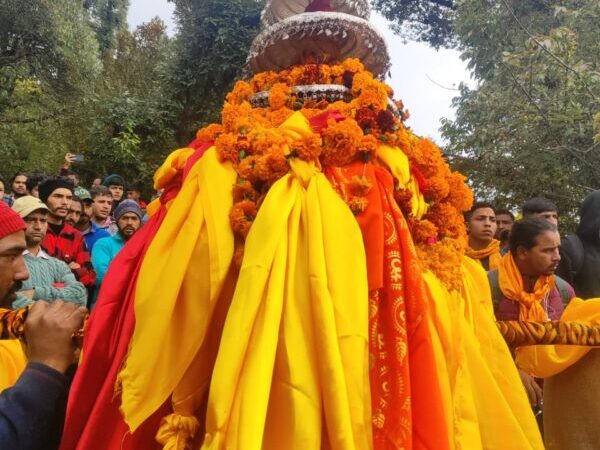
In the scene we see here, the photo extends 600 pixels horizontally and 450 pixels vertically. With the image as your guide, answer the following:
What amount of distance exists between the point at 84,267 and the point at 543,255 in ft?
12.5

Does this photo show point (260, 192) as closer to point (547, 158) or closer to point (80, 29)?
point (547, 158)

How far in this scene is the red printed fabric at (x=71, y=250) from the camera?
16.1 feet

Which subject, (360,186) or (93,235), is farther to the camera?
(93,235)

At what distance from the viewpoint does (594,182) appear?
27.8 ft

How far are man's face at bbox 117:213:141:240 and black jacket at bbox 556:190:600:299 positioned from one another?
366 centimetres

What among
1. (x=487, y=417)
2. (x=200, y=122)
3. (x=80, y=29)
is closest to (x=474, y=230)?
(x=487, y=417)

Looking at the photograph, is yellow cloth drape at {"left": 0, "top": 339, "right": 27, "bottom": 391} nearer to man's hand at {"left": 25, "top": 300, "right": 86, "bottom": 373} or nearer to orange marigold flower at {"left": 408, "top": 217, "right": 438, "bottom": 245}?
man's hand at {"left": 25, "top": 300, "right": 86, "bottom": 373}

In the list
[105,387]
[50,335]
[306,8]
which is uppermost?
[306,8]

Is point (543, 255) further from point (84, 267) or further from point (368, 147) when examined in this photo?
point (84, 267)

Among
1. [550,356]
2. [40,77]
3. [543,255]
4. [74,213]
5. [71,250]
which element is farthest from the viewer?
[40,77]

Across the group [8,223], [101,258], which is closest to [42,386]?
[8,223]

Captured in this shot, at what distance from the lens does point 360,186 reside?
179 centimetres

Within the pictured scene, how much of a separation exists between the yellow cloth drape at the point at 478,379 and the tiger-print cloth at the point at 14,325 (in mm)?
1124

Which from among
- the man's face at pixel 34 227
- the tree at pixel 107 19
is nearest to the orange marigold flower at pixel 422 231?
the man's face at pixel 34 227
